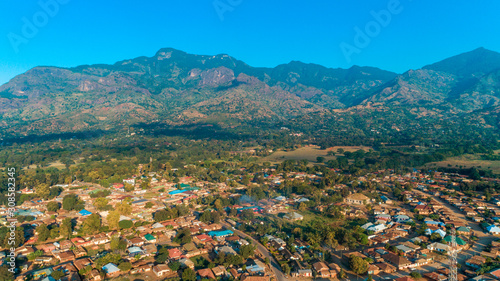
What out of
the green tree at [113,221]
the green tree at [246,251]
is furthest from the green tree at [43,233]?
the green tree at [246,251]

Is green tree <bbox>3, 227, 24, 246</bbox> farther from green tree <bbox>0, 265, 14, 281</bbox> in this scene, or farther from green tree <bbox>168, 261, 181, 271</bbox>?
green tree <bbox>168, 261, 181, 271</bbox>

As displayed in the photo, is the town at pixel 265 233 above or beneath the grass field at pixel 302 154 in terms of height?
beneath

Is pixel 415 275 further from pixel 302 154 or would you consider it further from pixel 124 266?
pixel 302 154

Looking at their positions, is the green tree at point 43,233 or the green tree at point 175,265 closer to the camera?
the green tree at point 175,265

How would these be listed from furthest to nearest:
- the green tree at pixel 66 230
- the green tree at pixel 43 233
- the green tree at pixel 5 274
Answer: the green tree at pixel 66 230 < the green tree at pixel 43 233 < the green tree at pixel 5 274

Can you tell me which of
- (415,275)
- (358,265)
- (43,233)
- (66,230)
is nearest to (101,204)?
(66,230)

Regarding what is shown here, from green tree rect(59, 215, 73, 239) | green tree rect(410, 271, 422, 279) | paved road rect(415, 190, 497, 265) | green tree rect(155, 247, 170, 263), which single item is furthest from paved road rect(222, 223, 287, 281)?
green tree rect(59, 215, 73, 239)

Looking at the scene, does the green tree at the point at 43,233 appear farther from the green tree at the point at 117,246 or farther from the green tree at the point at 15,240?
the green tree at the point at 117,246
